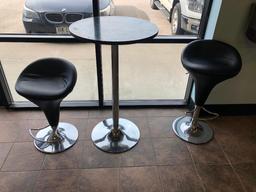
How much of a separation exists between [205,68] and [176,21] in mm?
693

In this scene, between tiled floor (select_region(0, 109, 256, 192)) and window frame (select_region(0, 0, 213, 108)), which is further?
window frame (select_region(0, 0, 213, 108))

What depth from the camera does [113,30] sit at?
1.44 meters

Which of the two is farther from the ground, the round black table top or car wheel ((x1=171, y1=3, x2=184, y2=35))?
the round black table top

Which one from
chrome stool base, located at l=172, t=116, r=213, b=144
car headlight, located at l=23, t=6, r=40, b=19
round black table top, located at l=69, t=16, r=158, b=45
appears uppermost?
round black table top, located at l=69, t=16, r=158, b=45

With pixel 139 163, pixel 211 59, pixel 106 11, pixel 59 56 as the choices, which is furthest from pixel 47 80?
pixel 211 59

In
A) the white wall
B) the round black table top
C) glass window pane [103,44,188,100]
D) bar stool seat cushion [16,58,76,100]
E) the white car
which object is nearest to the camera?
the round black table top

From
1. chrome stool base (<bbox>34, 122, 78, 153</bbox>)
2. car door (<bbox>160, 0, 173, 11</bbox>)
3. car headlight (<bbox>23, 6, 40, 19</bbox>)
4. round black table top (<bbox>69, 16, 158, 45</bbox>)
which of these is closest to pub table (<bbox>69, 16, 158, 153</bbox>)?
round black table top (<bbox>69, 16, 158, 45</bbox>)

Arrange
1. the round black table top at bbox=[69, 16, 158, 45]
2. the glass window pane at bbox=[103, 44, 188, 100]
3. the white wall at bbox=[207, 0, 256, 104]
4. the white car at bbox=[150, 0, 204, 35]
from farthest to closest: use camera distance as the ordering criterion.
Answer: the glass window pane at bbox=[103, 44, 188, 100], the white car at bbox=[150, 0, 204, 35], the white wall at bbox=[207, 0, 256, 104], the round black table top at bbox=[69, 16, 158, 45]

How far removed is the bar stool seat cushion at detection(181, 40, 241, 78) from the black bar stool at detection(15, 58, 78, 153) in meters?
0.89

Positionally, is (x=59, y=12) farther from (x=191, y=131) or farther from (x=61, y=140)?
(x=191, y=131)

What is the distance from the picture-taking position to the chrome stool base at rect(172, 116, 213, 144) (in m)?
1.99

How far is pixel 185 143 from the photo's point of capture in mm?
1965

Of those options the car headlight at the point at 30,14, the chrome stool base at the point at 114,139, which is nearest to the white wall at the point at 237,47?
the chrome stool base at the point at 114,139

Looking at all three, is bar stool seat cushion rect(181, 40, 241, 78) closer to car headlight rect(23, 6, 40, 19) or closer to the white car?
the white car
